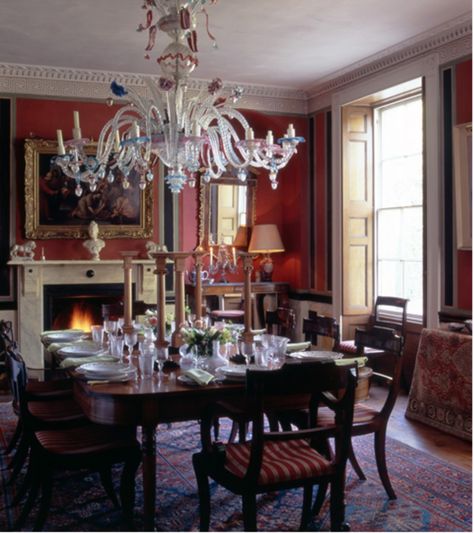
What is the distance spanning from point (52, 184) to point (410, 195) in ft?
11.8

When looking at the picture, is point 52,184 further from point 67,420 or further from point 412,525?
point 412,525

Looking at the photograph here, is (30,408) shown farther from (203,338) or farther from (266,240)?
(266,240)

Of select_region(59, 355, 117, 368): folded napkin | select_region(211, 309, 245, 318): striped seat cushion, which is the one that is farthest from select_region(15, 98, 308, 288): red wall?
select_region(59, 355, 117, 368): folded napkin

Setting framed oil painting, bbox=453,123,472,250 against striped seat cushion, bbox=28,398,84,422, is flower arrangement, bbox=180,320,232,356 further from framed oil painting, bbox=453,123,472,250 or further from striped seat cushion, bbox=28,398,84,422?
framed oil painting, bbox=453,123,472,250

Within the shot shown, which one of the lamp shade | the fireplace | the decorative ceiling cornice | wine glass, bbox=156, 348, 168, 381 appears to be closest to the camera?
wine glass, bbox=156, 348, 168, 381

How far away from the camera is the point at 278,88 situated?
23.9ft

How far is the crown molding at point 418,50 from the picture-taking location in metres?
5.20

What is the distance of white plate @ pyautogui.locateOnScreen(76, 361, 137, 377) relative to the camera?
3.12 meters

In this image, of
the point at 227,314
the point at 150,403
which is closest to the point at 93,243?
the point at 227,314

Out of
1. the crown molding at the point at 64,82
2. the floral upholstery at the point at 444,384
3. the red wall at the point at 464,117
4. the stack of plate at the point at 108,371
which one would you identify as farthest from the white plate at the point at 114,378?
the crown molding at the point at 64,82

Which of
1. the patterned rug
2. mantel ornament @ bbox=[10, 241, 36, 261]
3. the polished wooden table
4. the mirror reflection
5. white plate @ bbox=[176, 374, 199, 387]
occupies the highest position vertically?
the mirror reflection

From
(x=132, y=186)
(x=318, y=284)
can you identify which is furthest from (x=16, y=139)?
(x=318, y=284)

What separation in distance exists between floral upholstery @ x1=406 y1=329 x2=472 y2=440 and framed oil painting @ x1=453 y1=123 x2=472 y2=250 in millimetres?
819

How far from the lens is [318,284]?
7.30 meters
